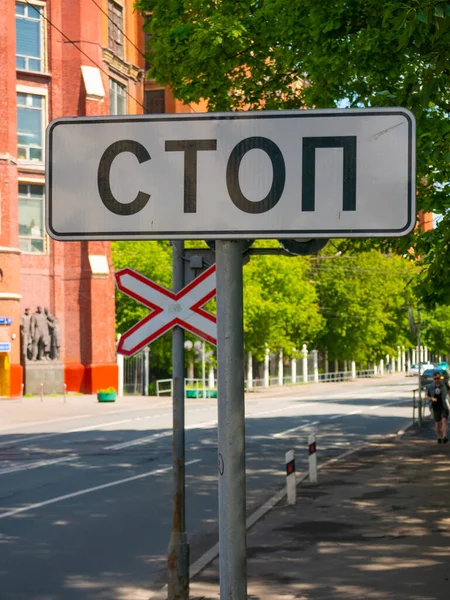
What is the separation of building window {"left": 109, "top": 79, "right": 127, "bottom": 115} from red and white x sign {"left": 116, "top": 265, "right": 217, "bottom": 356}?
50.4m

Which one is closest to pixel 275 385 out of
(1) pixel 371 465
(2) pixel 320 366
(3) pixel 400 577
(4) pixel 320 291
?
(4) pixel 320 291

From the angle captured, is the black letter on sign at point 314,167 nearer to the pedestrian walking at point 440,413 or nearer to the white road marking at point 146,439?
the white road marking at point 146,439

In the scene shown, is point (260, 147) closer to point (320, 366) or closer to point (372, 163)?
point (372, 163)

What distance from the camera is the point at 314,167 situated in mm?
3143

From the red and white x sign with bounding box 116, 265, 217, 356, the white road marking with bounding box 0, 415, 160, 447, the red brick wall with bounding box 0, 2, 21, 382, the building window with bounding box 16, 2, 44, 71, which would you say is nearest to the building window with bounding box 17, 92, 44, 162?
the building window with bounding box 16, 2, 44, 71

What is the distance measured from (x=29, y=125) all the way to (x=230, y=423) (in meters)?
51.7

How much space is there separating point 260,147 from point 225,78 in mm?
18285

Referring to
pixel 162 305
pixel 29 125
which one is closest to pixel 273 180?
pixel 162 305

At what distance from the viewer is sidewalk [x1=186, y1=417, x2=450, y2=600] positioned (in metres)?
9.81

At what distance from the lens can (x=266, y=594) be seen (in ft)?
31.7

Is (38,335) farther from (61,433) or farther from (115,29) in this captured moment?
(61,433)

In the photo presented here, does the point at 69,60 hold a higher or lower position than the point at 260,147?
higher

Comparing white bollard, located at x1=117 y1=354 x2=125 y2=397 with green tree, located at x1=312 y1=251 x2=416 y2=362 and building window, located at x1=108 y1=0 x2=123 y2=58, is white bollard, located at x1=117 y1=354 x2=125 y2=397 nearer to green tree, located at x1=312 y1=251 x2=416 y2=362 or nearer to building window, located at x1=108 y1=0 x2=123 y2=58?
building window, located at x1=108 y1=0 x2=123 y2=58

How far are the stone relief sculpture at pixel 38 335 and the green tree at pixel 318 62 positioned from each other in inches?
1241
